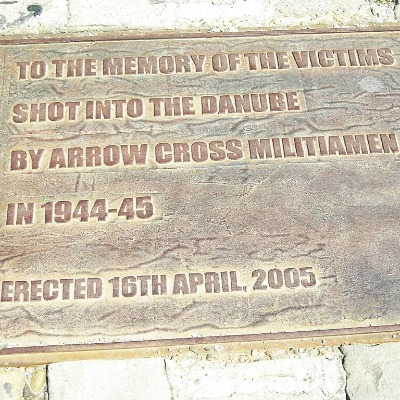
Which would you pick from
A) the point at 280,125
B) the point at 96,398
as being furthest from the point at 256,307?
the point at 280,125

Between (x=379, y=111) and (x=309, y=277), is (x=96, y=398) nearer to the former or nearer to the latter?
(x=309, y=277)

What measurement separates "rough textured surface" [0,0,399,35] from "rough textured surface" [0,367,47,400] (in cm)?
203

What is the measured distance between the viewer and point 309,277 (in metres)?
3.10

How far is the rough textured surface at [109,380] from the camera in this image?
2842mm

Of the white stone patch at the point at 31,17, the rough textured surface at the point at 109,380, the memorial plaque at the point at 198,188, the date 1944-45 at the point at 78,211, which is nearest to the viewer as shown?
the rough textured surface at the point at 109,380

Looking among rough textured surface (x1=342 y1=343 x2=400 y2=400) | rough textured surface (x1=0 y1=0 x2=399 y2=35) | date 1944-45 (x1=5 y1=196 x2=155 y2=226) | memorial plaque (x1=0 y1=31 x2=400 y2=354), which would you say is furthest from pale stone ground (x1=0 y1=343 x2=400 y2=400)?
rough textured surface (x1=0 y1=0 x2=399 y2=35)

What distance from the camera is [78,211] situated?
3256 mm

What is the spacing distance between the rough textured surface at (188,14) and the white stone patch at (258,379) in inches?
79.7

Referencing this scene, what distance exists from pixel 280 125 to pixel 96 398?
5.48ft

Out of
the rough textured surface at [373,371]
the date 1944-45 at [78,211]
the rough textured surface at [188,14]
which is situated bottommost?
the rough textured surface at [373,371]

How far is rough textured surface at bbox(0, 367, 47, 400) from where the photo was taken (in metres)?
2.86

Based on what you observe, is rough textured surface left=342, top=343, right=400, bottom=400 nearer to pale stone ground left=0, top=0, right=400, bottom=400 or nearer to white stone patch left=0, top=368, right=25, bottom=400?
pale stone ground left=0, top=0, right=400, bottom=400

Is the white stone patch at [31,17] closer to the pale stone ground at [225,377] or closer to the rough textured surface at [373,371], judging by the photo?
the pale stone ground at [225,377]

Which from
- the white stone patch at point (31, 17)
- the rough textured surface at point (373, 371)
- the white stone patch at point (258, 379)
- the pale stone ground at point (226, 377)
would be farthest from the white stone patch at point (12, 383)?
the white stone patch at point (31, 17)
